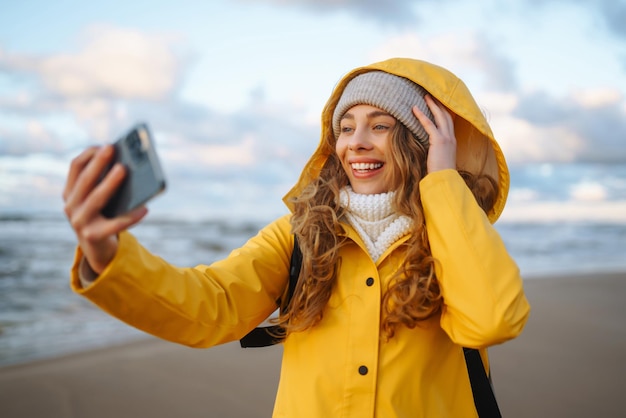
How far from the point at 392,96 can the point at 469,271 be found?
2.79ft

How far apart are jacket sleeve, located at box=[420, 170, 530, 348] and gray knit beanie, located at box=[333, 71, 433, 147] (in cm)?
36

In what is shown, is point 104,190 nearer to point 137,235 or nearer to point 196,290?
point 196,290

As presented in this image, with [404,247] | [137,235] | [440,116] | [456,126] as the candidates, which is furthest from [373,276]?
[137,235]

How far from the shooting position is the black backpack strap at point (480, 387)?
197cm

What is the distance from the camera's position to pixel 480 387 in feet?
6.53

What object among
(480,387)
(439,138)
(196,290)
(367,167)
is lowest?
(480,387)

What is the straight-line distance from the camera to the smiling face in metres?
2.19

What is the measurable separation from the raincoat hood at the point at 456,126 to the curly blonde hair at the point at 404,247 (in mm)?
201

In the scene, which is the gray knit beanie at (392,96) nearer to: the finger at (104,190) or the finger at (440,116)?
the finger at (440,116)

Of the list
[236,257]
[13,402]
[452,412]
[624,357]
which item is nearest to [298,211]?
[236,257]

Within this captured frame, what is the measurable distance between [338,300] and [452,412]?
1.98 ft

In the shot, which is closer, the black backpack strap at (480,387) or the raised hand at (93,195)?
the raised hand at (93,195)

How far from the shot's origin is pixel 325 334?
1.95 meters

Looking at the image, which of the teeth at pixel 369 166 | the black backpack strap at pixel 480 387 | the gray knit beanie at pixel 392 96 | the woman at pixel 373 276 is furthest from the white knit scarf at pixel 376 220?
the black backpack strap at pixel 480 387
